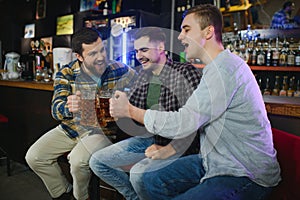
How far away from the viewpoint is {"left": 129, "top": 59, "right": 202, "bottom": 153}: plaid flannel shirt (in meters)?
1.36

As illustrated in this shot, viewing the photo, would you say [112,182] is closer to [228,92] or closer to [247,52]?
[228,92]

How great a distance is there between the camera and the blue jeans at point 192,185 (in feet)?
3.42

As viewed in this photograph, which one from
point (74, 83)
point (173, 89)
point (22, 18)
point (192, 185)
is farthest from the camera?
point (22, 18)

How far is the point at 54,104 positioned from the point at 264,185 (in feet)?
4.23

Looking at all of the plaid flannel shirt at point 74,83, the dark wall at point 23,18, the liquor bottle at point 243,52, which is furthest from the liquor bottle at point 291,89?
the dark wall at point 23,18

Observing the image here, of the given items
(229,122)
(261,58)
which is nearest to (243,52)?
(261,58)

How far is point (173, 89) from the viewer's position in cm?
144

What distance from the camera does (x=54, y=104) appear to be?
184 centimetres

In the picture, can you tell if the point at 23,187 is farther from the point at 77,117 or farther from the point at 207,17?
the point at 207,17

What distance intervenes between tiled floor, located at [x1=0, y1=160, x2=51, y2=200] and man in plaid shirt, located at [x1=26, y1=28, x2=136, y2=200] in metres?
0.63

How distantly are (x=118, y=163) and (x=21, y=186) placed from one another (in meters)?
1.66

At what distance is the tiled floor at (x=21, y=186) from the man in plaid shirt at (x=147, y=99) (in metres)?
1.20

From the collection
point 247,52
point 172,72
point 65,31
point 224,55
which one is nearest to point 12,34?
point 65,31

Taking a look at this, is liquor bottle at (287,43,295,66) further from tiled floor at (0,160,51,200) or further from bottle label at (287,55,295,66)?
tiled floor at (0,160,51,200)
